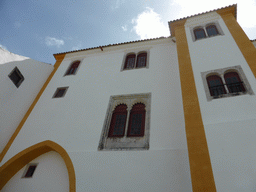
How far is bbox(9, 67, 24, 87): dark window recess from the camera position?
7.23 m

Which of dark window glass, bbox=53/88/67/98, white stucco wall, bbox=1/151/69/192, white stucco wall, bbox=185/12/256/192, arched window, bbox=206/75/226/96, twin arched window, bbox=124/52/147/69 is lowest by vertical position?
white stucco wall, bbox=1/151/69/192

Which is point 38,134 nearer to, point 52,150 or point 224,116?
point 52,150

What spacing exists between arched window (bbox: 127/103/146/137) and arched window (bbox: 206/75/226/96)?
2.23 meters

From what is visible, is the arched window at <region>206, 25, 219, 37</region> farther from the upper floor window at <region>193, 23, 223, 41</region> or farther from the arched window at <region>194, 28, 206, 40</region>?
the arched window at <region>194, 28, 206, 40</region>

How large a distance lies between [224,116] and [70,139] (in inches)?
188

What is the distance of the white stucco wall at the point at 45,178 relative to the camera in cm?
519

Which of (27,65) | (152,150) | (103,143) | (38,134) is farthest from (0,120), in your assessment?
(152,150)

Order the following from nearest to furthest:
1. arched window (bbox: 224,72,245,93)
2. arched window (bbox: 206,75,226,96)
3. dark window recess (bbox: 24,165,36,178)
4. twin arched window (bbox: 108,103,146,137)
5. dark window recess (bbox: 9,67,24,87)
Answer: arched window (bbox: 224,72,245,93)
arched window (bbox: 206,75,226,96)
twin arched window (bbox: 108,103,146,137)
dark window recess (bbox: 24,165,36,178)
dark window recess (bbox: 9,67,24,87)

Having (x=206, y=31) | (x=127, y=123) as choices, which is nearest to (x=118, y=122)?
(x=127, y=123)

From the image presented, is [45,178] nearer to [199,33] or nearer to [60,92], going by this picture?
[60,92]

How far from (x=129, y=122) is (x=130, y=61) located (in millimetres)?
3682

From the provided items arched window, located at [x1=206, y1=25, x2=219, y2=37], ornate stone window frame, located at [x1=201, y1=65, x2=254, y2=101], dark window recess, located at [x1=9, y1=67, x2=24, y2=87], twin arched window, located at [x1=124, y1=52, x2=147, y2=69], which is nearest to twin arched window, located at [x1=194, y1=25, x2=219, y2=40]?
arched window, located at [x1=206, y1=25, x2=219, y2=37]

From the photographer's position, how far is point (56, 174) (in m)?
5.39

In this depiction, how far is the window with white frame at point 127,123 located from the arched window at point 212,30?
11.7 ft
